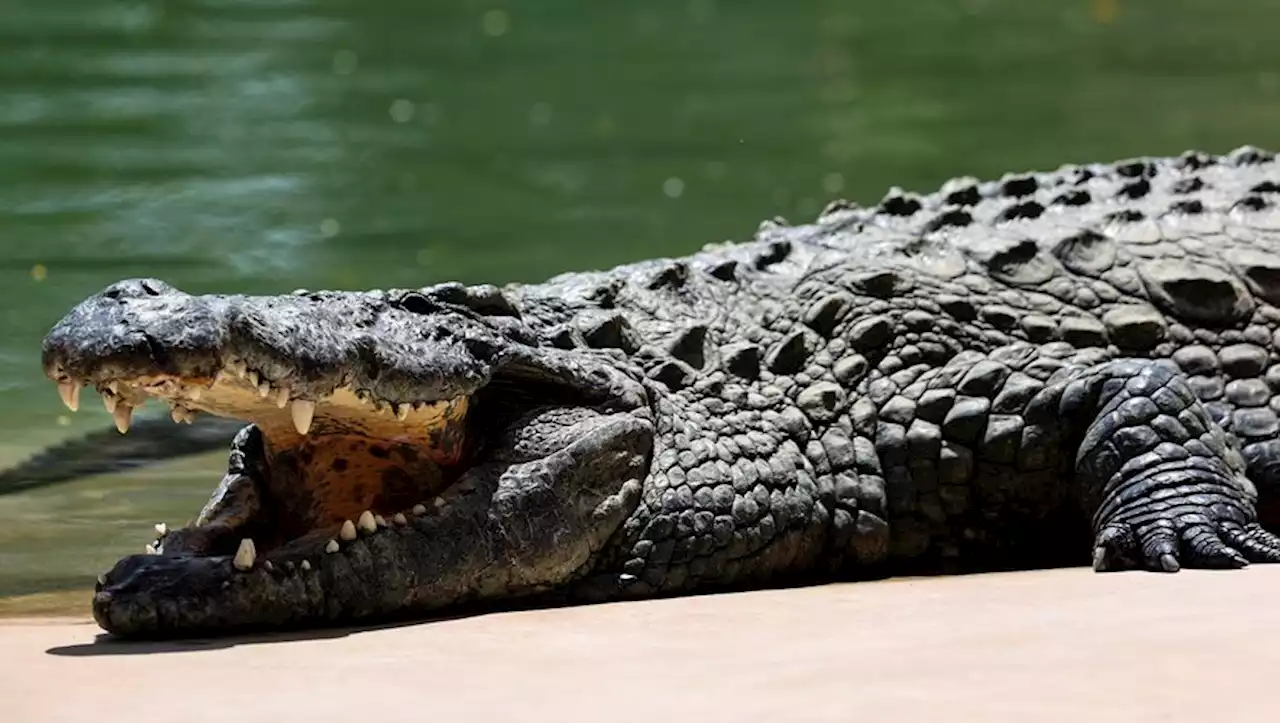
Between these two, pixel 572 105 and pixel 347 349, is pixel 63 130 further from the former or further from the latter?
pixel 347 349

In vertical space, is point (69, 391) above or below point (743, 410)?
above

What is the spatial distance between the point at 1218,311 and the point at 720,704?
9.37 feet

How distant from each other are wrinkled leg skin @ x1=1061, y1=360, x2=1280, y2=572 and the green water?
2598 millimetres

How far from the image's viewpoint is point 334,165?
40.6 ft

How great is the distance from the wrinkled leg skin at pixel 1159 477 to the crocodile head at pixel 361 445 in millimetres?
1155

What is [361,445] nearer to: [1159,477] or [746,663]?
[746,663]

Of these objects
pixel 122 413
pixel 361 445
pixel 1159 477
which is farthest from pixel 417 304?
pixel 1159 477

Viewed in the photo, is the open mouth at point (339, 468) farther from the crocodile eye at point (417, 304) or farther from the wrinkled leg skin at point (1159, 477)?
the wrinkled leg skin at point (1159, 477)

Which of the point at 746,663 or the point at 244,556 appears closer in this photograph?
the point at 746,663

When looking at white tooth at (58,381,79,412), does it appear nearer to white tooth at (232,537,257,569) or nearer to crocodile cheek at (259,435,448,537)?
white tooth at (232,537,257,569)

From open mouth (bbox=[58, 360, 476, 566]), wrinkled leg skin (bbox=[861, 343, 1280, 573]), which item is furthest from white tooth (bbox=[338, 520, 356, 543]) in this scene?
wrinkled leg skin (bbox=[861, 343, 1280, 573])

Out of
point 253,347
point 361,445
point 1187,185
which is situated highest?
point 253,347

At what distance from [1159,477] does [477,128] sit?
8.35 meters

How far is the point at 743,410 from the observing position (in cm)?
579
